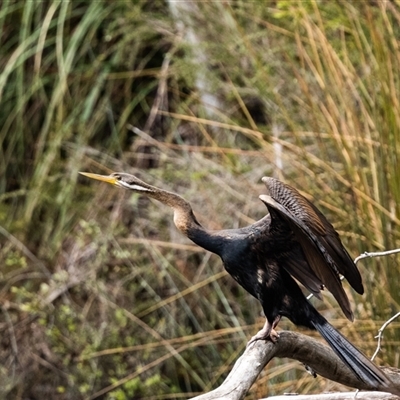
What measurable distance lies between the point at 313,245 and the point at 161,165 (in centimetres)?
307

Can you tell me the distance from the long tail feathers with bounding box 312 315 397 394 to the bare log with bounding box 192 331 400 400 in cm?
3

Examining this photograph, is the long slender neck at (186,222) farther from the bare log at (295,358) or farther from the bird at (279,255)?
the bare log at (295,358)

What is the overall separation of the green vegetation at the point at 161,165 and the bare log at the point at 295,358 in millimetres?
696

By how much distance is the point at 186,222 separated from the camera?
8.36 feet

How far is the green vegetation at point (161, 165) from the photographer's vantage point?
11.7 feet

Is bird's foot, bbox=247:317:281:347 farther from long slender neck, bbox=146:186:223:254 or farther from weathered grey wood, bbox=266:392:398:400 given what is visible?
long slender neck, bbox=146:186:223:254

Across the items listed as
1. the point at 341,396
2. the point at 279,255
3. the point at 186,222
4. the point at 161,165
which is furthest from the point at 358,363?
the point at 161,165

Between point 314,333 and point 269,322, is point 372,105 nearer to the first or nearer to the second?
point 314,333

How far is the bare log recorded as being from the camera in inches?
80.1

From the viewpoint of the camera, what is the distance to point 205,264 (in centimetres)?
470

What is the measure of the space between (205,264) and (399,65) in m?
1.64

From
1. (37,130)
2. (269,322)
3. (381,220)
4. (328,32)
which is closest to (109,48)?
(37,130)

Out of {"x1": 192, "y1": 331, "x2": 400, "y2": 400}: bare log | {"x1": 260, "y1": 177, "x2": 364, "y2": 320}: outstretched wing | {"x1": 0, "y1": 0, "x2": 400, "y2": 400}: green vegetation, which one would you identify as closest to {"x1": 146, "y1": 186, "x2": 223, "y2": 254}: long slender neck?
{"x1": 260, "y1": 177, "x2": 364, "y2": 320}: outstretched wing

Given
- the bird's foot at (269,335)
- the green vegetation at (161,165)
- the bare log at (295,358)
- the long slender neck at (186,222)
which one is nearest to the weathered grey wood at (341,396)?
the bare log at (295,358)
